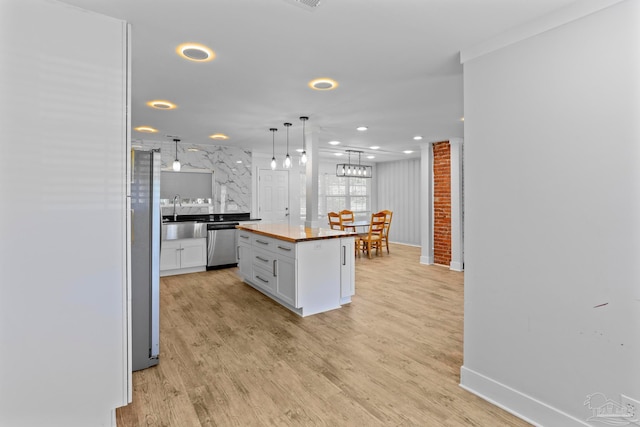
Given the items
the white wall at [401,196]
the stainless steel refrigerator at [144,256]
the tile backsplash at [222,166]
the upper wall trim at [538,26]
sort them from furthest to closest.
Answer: the white wall at [401,196], the tile backsplash at [222,166], the stainless steel refrigerator at [144,256], the upper wall trim at [538,26]

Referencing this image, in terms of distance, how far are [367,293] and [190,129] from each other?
3.68 metres

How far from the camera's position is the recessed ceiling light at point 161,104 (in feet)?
11.9

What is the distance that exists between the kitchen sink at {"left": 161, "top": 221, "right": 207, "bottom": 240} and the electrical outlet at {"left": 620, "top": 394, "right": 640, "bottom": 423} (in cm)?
560

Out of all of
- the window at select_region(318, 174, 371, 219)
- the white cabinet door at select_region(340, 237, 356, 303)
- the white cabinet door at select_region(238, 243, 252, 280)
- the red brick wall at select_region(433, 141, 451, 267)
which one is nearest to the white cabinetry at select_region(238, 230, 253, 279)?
the white cabinet door at select_region(238, 243, 252, 280)

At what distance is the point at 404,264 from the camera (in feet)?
21.2

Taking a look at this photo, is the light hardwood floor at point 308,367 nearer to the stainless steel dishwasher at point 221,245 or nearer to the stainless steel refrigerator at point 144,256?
the stainless steel refrigerator at point 144,256

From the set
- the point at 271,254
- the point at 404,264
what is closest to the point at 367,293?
the point at 271,254

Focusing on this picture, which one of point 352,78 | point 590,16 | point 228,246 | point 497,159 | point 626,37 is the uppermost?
point 352,78

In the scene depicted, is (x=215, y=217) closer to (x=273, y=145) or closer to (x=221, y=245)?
(x=221, y=245)

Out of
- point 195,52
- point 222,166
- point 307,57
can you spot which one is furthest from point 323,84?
point 222,166

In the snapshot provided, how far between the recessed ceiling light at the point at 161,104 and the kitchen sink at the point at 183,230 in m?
2.30

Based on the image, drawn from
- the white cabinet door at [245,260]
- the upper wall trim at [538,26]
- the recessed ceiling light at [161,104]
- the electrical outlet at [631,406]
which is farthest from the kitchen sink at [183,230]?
the electrical outlet at [631,406]

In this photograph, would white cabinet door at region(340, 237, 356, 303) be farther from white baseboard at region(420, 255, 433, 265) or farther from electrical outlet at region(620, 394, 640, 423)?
white baseboard at region(420, 255, 433, 265)

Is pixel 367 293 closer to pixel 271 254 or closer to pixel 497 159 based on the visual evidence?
pixel 271 254
